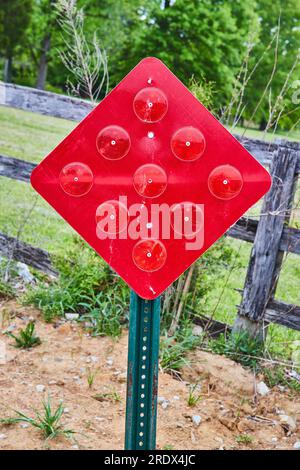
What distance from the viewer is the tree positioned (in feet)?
58.3

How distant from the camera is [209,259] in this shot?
140 inches

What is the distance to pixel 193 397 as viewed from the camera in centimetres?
285

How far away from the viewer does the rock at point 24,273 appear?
4.17 m

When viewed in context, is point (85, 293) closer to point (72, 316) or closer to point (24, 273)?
point (72, 316)

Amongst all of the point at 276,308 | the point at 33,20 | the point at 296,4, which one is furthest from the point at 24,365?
the point at 296,4

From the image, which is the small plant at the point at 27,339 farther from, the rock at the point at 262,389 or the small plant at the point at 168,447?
the rock at the point at 262,389

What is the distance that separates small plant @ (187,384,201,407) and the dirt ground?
1.0 inches

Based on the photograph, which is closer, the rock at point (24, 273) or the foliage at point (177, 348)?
the foliage at point (177, 348)

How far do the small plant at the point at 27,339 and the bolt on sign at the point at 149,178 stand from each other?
1772 mm

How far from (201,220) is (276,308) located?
1.90 meters

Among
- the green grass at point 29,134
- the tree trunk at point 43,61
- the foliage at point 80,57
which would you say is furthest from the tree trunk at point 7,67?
the foliage at point 80,57

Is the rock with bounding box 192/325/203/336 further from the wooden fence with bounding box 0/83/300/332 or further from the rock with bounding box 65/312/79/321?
the rock with bounding box 65/312/79/321

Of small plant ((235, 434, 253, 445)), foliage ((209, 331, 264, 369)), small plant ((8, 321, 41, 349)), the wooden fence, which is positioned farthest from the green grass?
small plant ((235, 434, 253, 445))

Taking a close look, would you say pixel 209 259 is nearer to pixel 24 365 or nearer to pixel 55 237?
pixel 24 365
